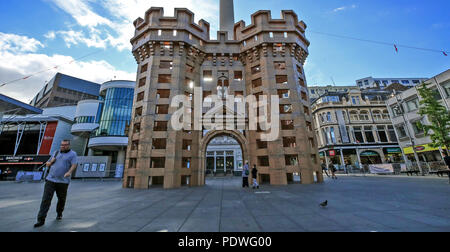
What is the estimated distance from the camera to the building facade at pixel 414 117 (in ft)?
82.1

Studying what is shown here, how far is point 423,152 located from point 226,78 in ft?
118

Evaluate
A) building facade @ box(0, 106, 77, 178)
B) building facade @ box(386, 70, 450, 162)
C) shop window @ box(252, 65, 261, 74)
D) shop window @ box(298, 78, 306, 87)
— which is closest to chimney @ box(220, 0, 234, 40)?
shop window @ box(252, 65, 261, 74)

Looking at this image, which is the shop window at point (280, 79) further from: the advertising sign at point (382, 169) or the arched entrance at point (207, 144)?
the advertising sign at point (382, 169)

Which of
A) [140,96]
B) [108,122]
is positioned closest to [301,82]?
[140,96]

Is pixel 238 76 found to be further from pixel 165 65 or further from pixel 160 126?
pixel 160 126

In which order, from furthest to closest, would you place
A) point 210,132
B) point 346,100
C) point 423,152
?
point 346,100 < point 423,152 < point 210,132

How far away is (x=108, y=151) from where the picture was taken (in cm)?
4612

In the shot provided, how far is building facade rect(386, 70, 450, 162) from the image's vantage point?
82.1 ft

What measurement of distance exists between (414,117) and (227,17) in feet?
123

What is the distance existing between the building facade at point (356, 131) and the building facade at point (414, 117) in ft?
27.6

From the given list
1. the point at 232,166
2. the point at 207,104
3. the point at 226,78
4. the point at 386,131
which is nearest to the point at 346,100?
the point at 386,131

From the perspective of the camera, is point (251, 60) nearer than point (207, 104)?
No
